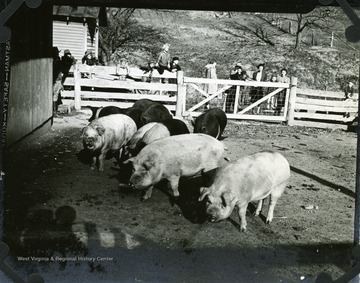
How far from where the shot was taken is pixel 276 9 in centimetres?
419

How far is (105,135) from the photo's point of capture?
7555 mm

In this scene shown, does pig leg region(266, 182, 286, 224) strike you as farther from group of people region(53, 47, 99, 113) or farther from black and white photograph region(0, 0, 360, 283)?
group of people region(53, 47, 99, 113)

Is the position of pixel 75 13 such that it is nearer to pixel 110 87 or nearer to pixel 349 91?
pixel 110 87

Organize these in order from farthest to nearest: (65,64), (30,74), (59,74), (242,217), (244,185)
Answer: (65,64) < (59,74) < (30,74) < (242,217) < (244,185)

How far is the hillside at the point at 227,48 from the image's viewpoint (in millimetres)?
16984

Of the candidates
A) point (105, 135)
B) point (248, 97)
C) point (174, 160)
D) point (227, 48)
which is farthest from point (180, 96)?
point (227, 48)

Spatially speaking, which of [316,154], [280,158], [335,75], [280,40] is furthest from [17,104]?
[280,40]

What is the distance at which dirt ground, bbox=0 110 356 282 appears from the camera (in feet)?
13.4

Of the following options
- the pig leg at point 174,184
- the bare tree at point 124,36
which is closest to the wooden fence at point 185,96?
the bare tree at point 124,36

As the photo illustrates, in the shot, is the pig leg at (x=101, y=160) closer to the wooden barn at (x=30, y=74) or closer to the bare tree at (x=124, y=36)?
the wooden barn at (x=30, y=74)

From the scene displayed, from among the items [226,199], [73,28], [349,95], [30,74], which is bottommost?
[226,199]

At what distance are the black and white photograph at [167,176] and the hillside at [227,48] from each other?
2.82 metres

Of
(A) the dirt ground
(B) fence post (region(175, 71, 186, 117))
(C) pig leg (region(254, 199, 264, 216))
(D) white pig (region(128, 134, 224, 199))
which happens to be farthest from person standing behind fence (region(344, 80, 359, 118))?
(C) pig leg (region(254, 199, 264, 216))

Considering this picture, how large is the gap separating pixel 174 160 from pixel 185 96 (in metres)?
7.04
